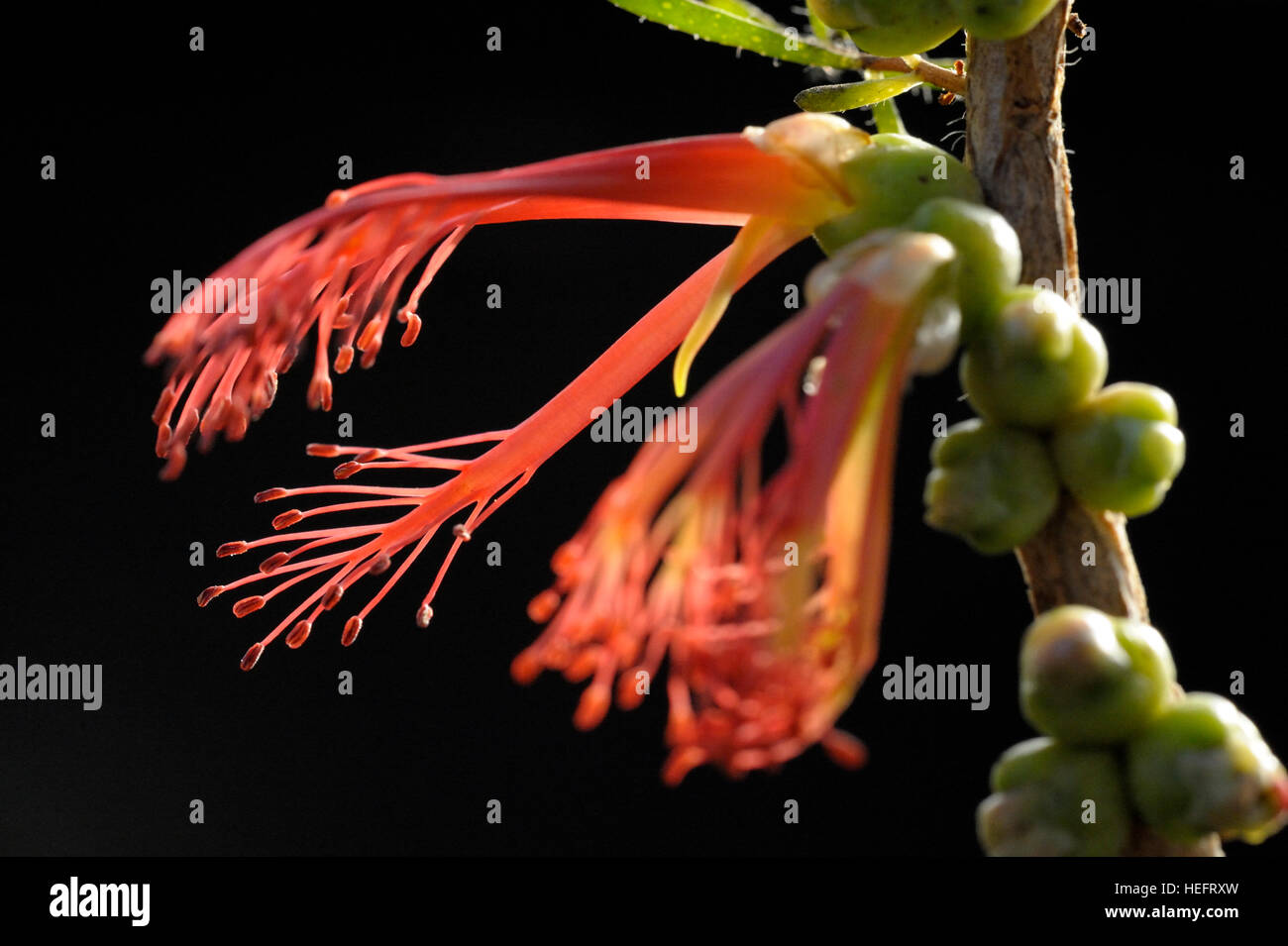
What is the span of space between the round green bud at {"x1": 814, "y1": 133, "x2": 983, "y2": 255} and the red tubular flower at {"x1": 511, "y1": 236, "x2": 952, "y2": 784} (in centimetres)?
4

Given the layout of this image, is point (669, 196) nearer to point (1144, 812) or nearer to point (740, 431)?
point (740, 431)

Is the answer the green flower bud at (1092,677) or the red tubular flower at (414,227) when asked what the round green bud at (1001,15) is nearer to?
the red tubular flower at (414,227)

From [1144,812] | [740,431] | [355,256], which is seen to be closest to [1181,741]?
[1144,812]

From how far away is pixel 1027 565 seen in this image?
1.37 ft

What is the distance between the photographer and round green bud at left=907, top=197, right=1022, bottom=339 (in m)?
0.39

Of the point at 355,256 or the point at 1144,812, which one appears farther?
the point at 355,256

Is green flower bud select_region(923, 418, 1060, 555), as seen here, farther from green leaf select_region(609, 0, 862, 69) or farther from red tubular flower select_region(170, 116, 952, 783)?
green leaf select_region(609, 0, 862, 69)

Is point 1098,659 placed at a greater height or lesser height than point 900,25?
lesser

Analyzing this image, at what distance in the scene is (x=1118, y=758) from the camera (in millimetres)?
385

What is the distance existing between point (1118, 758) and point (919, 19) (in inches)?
9.1

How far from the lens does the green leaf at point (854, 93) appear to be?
0.53m

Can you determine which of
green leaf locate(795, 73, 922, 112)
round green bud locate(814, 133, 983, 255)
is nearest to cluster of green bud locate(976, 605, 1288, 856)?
round green bud locate(814, 133, 983, 255)

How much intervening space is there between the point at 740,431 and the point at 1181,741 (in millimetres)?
138

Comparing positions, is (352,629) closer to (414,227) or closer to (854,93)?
(414,227)
